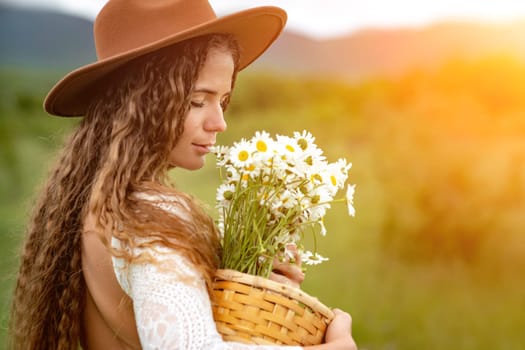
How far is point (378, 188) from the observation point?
27.3 ft

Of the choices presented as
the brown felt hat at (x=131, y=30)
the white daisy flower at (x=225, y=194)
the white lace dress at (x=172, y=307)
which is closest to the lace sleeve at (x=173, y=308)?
the white lace dress at (x=172, y=307)

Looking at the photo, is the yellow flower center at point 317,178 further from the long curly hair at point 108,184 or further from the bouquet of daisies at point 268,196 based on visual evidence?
the long curly hair at point 108,184

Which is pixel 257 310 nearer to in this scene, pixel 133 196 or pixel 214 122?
pixel 133 196

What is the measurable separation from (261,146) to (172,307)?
1.34 feet

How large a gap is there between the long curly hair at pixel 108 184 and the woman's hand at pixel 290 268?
21 cm

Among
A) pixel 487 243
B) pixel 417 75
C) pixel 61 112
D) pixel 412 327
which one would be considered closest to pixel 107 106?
pixel 61 112

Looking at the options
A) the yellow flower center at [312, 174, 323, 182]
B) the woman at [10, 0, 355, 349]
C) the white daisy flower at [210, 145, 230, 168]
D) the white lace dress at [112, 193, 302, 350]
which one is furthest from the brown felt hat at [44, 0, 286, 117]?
the white lace dress at [112, 193, 302, 350]

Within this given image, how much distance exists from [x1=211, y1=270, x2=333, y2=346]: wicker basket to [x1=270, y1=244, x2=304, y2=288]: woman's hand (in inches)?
9.8

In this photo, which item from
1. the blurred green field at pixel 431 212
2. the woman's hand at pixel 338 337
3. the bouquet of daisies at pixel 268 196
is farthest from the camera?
the blurred green field at pixel 431 212

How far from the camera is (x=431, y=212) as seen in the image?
7559 mm

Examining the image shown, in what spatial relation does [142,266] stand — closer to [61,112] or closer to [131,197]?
[131,197]

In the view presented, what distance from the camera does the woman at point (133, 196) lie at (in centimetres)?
135

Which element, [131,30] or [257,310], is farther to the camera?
[131,30]

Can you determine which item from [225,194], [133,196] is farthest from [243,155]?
[133,196]
